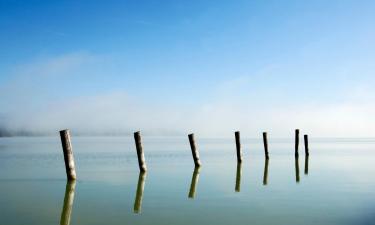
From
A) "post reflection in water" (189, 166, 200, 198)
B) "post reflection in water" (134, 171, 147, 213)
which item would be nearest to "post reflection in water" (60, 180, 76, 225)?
"post reflection in water" (134, 171, 147, 213)

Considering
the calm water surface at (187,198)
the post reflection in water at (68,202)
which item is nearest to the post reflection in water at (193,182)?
the calm water surface at (187,198)

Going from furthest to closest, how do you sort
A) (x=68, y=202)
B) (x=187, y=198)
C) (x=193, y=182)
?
(x=193, y=182), (x=187, y=198), (x=68, y=202)

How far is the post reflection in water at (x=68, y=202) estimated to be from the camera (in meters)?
10.7

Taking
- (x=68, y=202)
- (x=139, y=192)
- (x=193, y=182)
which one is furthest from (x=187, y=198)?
(x=193, y=182)

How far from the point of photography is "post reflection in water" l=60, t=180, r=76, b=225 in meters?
10.7

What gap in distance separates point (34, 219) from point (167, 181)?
902 centimetres

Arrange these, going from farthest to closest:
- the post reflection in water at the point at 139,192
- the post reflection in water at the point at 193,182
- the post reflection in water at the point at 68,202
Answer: the post reflection in water at the point at 193,182 < the post reflection in water at the point at 139,192 < the post reflection in water at the point at 68,202

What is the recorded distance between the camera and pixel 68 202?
13.3 meters

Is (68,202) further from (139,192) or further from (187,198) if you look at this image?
(187,198)

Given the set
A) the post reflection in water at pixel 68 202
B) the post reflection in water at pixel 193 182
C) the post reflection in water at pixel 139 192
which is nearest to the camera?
the post reflection in water at pixel 68 202

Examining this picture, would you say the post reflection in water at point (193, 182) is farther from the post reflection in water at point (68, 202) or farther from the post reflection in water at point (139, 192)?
the post reflection in water at point (68, 202)

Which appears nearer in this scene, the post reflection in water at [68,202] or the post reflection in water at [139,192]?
the post reflection in water at [68,202]

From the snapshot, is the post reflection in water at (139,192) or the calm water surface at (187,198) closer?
the calm water surface at (187,198)

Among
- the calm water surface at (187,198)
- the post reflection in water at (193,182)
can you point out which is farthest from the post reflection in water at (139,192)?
the post reflection in water at (193,182)
